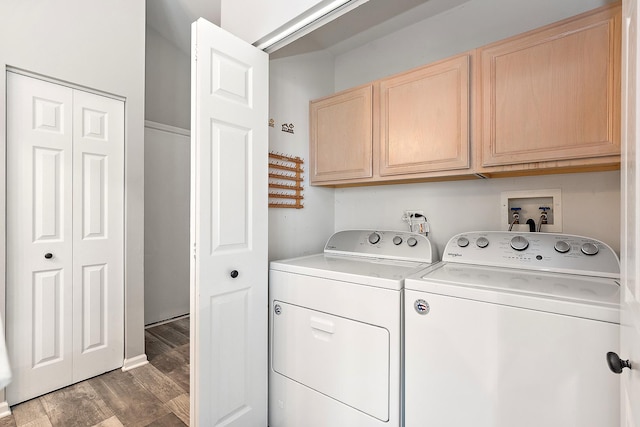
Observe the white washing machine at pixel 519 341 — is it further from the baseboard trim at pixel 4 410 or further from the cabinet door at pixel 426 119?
the baseboard trim at pixel 4 410

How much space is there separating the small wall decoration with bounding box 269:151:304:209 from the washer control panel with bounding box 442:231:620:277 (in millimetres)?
1056

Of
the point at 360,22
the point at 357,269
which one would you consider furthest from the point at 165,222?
the point at 360,22

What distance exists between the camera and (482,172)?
153 centimetres

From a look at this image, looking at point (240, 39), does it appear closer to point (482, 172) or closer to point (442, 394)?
point (482, 172)

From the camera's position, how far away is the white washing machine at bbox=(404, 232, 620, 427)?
3.00 feet

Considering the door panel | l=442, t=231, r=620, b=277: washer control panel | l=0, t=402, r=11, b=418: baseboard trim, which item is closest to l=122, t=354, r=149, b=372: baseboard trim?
the door panel

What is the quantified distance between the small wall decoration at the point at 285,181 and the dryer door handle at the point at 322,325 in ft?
2.55

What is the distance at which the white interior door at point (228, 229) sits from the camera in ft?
4.46

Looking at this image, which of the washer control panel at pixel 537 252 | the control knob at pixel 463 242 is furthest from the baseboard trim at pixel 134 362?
the control knob at pixel 463 242

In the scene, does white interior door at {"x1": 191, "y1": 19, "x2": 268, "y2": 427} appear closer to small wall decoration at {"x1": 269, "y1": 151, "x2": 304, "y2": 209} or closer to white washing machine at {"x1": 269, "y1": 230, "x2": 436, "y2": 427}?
white washing machine at {"x1": 269, "y1": 230, "x2": 436, "y2": 427}

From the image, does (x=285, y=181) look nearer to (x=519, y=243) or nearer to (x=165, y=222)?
(x=519, y=243)

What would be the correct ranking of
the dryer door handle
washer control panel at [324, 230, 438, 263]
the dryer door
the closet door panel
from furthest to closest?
the closet door panel < washer control panel at [324, 230, 438, 263] < the dryer door handle < the dryer door

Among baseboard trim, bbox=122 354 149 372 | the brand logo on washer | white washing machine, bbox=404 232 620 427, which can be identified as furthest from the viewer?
baseboard trim, bbox=122 354 149 372

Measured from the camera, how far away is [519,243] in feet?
4.91
